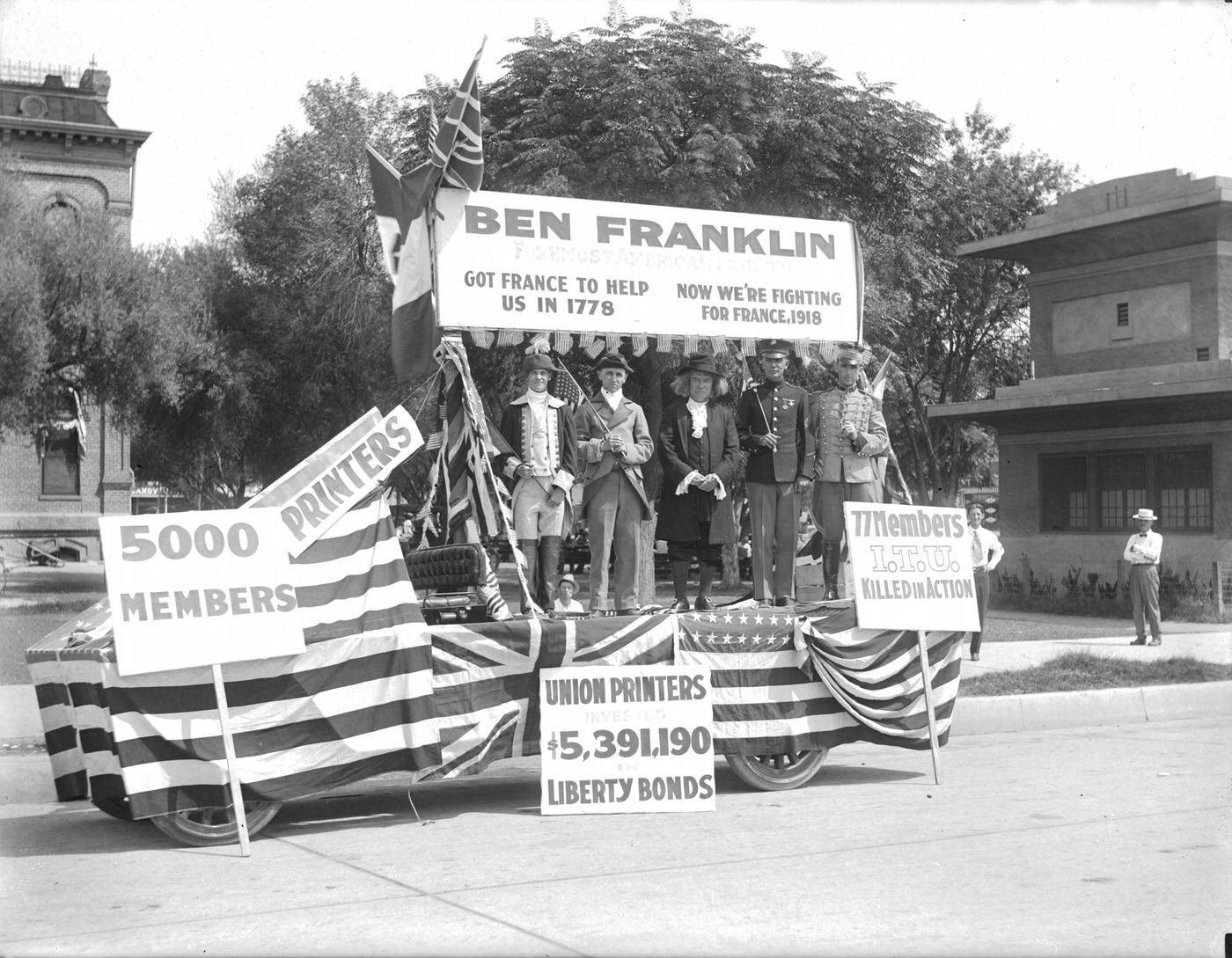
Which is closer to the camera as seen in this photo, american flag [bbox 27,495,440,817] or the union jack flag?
american flag [bbox 27,495,440,817]

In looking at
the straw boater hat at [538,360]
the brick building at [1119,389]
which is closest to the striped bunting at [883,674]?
the straw boater hat at [538,360]

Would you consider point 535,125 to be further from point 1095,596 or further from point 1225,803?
point 1225,803

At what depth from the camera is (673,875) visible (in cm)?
644

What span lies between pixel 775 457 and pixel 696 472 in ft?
2.56

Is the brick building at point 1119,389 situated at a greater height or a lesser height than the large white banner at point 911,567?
greater

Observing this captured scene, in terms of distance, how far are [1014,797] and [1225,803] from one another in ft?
4.00

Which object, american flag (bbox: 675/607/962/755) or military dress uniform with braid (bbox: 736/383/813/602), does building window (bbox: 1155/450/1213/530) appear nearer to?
military dress uniform with braid (bbox: 736/383/813/602)

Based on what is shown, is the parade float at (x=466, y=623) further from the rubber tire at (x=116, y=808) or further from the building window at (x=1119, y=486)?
the building window at (x=1119, y=486)

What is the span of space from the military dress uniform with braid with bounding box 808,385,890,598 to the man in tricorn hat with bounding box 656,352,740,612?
0.67 metres

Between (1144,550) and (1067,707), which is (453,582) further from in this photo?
(1144,550)

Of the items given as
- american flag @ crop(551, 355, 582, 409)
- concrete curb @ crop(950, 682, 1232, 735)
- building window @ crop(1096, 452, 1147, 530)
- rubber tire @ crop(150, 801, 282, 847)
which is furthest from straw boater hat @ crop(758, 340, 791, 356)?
building window @ crop(1096, 452, 1147, 530)

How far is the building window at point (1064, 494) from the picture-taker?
26969 mm

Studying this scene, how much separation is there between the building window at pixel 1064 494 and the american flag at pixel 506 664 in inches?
806

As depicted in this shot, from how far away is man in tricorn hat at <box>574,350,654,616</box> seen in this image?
32.7 ft
